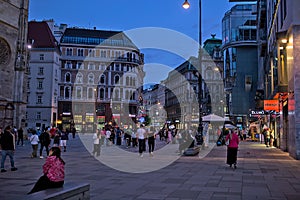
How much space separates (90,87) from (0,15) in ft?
130

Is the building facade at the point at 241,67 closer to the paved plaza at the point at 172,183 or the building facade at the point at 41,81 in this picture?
the building facade at the point at 41,81

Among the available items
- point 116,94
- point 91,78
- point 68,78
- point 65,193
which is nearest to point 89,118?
point 116,94

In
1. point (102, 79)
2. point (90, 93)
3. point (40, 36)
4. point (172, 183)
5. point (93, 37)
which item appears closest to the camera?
point (172, 183)

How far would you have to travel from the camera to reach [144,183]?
10508 mm

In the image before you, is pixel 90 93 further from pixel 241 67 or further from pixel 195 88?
pixel 195 88

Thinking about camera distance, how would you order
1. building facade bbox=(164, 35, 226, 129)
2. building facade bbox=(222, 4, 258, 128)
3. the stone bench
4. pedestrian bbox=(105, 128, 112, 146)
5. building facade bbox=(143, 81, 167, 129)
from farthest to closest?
building facade bbox=(143, 81, 167, 129), building facade bbox=(164, 35, 226, 129), building facade bbox=(222, 4, 258, 128), pedestrian bbox=(105, 128, 112, 146), the stone bench

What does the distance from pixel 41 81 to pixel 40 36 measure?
9.24 m

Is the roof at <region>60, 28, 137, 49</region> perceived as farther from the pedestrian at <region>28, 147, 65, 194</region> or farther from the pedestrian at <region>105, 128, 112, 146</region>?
the pedestrian at <region>28, 147, 65, 194</region>

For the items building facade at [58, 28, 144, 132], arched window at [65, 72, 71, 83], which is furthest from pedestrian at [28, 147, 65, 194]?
arched window at [65, 72, 71, 83]

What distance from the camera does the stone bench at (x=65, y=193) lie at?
15.4 feet

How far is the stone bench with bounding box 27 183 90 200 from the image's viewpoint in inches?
185

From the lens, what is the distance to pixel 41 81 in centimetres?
6838

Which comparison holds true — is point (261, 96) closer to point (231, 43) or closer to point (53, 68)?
point (231, 43)

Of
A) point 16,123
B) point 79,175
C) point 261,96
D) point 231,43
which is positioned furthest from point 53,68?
point 79,175
